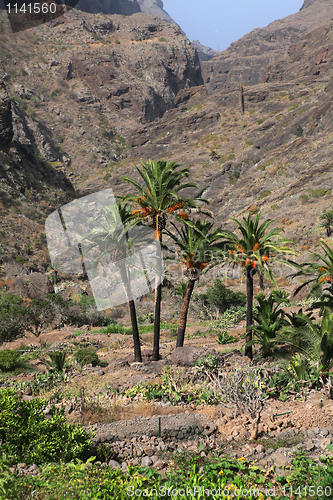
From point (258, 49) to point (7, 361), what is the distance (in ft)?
539

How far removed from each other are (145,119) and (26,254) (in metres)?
73.8

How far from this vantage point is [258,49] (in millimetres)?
137375

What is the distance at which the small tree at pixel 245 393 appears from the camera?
21.1 ft

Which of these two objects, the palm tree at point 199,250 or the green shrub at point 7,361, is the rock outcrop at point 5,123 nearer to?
the green shrub at point 7,361

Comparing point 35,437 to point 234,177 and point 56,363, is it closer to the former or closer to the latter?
point 56,363

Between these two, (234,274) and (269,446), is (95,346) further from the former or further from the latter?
(234,274)

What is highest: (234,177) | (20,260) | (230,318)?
(234,177)

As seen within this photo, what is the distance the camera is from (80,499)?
3.72m

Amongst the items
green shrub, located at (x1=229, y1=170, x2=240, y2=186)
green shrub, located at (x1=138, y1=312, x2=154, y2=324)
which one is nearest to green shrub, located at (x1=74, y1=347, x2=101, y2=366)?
green shrub, located at (x1=138, y1=312, x2=154, y2=324)

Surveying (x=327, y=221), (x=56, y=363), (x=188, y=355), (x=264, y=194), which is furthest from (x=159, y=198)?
(x=264, y=194)

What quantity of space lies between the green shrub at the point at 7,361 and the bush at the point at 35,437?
22.1 feet

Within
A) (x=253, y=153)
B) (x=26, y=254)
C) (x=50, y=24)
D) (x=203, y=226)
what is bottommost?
(x=26, y=254)

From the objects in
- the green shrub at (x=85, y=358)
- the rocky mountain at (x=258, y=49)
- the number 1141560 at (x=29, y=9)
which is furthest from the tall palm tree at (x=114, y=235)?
the rocky mountain at (x=258, y=49)

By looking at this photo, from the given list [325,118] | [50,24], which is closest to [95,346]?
[325,118]
